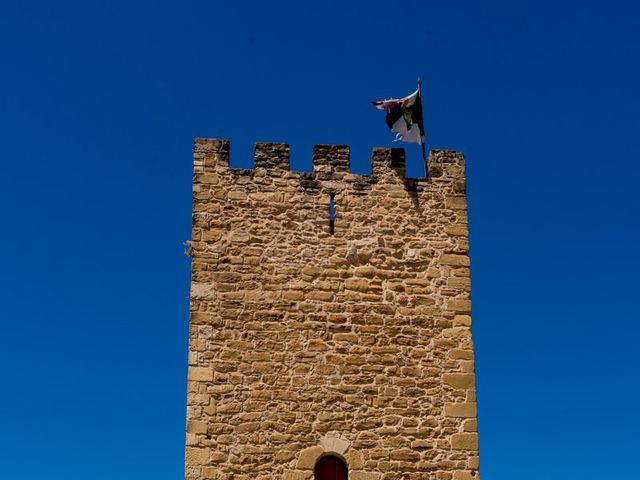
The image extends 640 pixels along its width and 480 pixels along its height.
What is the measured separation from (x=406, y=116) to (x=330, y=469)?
5.99m

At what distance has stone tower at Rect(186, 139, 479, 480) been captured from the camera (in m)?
12.4

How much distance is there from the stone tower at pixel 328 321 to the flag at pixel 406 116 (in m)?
0.62

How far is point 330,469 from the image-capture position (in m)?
12.4

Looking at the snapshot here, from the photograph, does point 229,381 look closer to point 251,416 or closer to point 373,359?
point 251,416

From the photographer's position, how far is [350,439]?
41.1 feet

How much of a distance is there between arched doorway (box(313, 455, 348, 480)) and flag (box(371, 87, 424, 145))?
5346 millimetres

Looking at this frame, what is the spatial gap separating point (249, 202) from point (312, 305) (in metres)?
1.86

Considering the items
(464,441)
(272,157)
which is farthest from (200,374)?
(464,441)

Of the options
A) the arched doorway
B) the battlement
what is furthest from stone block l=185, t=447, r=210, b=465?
the battlement

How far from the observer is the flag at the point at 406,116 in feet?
48.6

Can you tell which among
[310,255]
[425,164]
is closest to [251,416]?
[310,255]

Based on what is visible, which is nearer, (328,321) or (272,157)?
(328,321)

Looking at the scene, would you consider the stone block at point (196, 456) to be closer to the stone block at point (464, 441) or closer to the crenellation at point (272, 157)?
the stone block at point (464, 441)

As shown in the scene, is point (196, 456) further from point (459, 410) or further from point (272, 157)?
point (272, 157)
